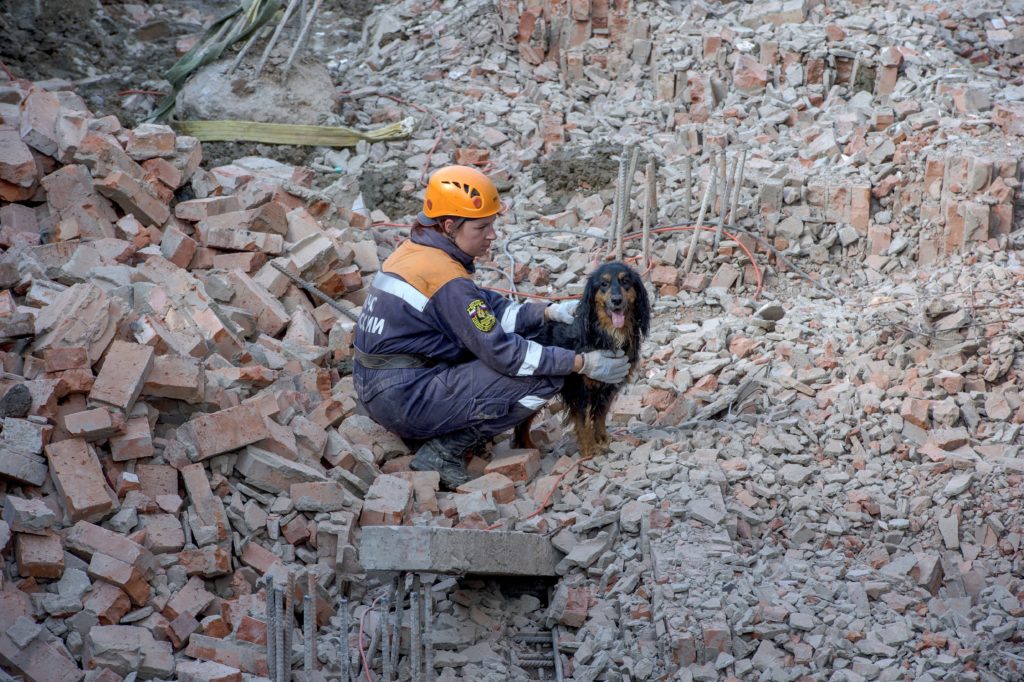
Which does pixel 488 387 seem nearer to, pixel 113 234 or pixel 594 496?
pixel 594 496

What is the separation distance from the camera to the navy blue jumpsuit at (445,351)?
215 inches

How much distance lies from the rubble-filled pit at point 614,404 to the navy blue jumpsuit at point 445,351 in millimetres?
338

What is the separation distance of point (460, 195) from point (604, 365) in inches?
47.4

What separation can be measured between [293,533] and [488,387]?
130 cm

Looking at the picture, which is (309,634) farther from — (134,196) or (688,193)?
(688,193)

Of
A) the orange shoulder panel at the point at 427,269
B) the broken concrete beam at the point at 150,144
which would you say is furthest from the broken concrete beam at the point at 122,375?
the broken concrete beam at the point at 150,144

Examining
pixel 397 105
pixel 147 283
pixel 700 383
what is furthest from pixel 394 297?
pixel 397 105

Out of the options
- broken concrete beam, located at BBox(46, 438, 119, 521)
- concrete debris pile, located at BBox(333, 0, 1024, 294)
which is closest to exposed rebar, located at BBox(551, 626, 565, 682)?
broken concrete beam, located at BBox(46, 438, 119, 521)

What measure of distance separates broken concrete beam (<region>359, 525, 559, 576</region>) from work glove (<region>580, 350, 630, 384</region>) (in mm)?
1064

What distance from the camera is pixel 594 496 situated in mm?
5512

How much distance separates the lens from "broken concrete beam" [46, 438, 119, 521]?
180 inches

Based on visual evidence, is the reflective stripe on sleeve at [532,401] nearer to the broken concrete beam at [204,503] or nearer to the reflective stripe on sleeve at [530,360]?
the reflective stripe on sleeve at [530,360]

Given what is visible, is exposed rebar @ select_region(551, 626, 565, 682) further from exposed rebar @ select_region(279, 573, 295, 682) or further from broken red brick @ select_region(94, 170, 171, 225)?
broken red brick @ select_region(94, 170, 171, 225)

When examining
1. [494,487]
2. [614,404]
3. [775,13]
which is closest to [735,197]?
[614,404]
